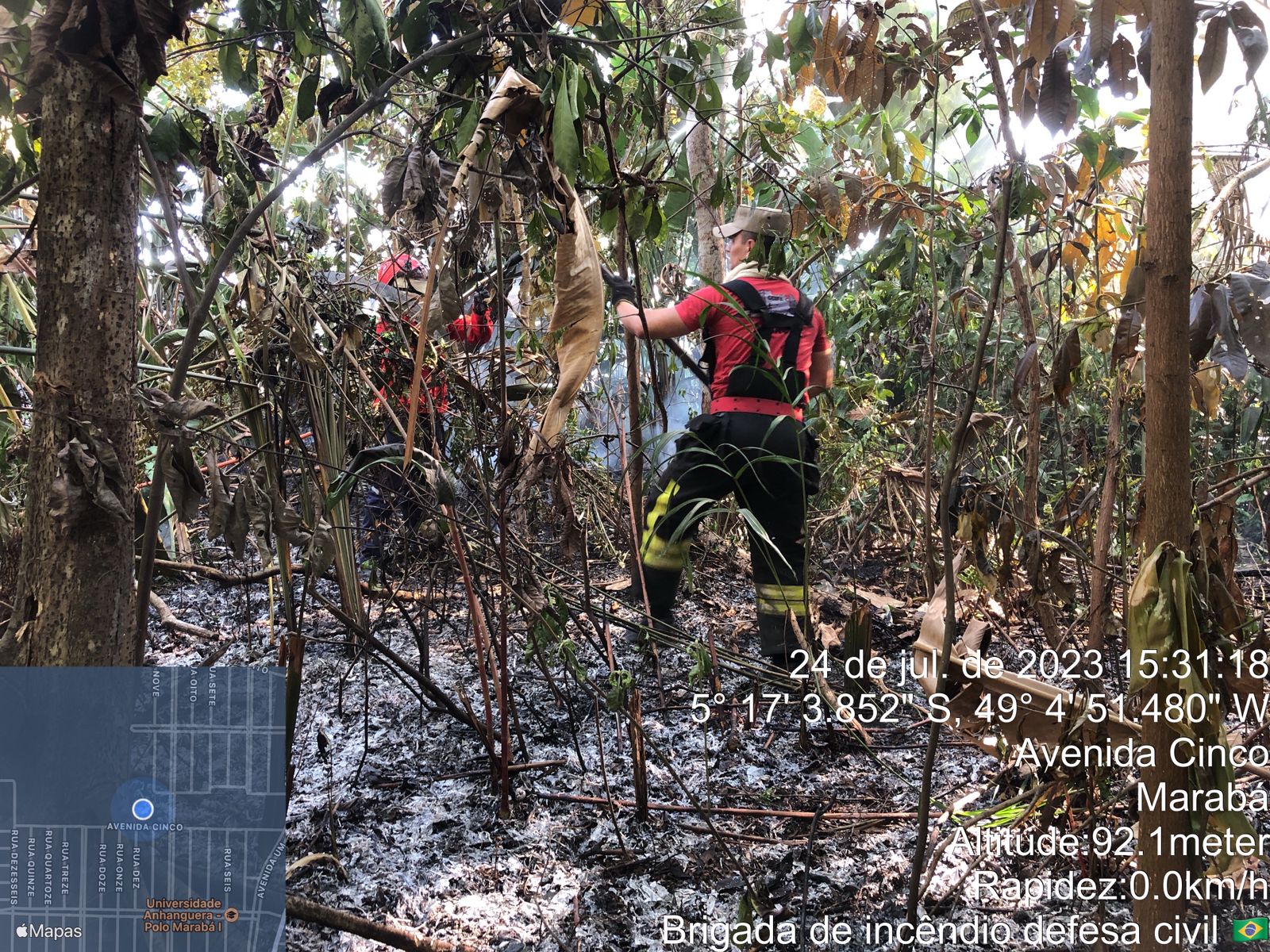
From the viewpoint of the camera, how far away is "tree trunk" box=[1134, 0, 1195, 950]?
0.90 metres

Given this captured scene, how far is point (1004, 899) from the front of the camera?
5.05 ft

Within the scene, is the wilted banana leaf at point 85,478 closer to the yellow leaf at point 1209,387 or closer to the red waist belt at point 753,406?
the red waist belt at point 753,406

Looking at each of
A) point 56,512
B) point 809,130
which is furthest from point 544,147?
point 809,130

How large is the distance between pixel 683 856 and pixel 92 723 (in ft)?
3.38

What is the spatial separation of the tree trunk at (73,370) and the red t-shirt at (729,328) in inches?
64.2

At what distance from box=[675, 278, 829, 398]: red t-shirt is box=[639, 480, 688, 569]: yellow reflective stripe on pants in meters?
0.36

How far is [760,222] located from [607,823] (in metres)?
1.79

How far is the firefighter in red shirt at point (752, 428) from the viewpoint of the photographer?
2.63 m

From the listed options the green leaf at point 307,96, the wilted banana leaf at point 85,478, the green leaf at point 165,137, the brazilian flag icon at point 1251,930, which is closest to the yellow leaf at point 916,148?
the green leaf at point 307,96

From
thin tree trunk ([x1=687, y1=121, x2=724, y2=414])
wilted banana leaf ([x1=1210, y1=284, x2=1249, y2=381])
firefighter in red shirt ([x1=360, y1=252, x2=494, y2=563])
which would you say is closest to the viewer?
wilted banana leaf ([x1=1210, y1=284, x2=1249, y2=381])

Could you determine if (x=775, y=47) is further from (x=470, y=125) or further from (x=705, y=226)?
(x=705, y=226)

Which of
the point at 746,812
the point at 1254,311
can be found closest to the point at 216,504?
the point at 746,812

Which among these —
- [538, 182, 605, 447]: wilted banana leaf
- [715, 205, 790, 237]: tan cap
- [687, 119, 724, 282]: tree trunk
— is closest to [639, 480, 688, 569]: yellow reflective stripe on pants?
[715, 205, 790, 237]: tan cap

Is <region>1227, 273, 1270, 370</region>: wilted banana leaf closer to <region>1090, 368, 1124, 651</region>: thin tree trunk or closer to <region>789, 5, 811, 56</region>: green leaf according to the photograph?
<region>1090, 368, 1124, 651</region>: thin tree trunk
